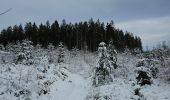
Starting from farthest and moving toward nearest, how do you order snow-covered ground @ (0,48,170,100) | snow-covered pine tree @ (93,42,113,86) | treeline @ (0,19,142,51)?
1. treeline @ (0,19,142,51)
2. snow-covered pine tree @ (93,42,113,86)
3. snow-covered ground @ (0,48,170,100)

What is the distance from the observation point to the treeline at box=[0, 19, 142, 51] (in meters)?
73.2

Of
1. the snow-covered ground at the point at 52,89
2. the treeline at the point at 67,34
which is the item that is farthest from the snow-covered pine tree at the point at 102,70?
the treeline at the point at 67,34

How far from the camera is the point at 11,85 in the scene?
14.1 meters

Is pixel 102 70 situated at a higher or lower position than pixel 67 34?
lower

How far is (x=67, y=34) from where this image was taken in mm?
76562

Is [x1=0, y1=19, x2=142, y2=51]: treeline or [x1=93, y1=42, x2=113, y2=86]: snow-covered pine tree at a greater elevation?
[x1=0, y1=19, x2=142, y2=51]: treeline

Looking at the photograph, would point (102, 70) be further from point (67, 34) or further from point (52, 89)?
point (67, 34)

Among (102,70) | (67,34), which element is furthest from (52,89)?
(67,34)

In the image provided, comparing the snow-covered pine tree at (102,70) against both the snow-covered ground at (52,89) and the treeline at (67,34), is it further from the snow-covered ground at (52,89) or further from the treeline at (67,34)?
the treeline at (67,34)

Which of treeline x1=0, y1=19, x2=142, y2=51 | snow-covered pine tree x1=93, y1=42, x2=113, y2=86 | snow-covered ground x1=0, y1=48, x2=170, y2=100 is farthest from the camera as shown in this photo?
treeline x1=0, y1=19, x2=142, y2=51

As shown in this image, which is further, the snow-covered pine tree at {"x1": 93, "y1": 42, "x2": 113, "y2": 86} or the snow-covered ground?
the snow-covered pine tree at {"x1": 93, "y1": 42, "x2": 113, "y2": 86}

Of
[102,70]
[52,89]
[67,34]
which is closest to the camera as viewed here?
[52,89]

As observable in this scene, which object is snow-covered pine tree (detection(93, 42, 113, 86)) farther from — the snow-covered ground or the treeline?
the treeline

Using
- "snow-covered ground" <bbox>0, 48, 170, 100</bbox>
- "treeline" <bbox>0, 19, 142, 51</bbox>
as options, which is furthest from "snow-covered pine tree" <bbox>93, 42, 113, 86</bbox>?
"treeline" <bbox>0, 19, 142, 51</bbox>
